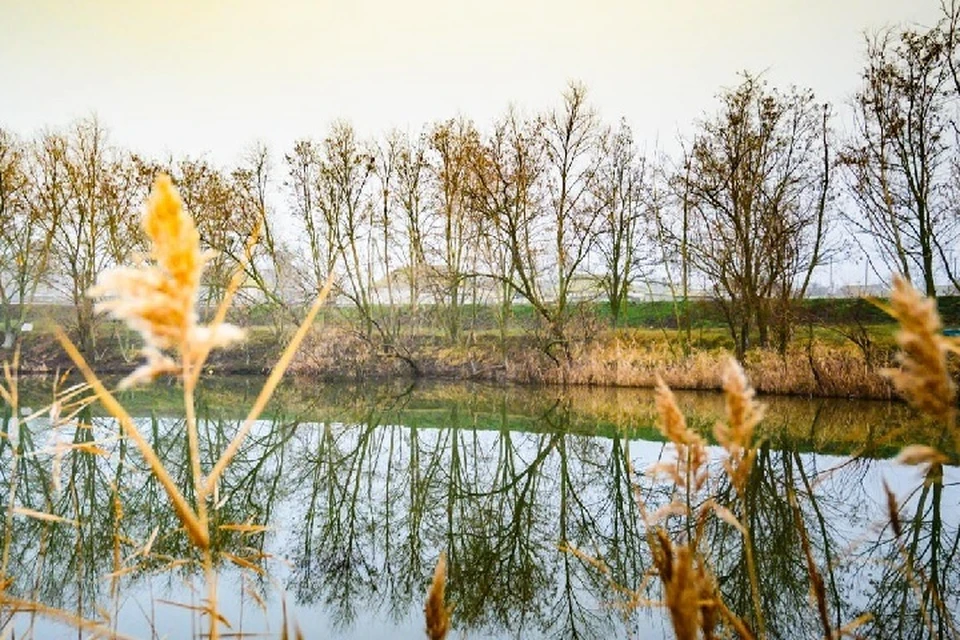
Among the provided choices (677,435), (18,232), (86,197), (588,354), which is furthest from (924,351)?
(18,232)

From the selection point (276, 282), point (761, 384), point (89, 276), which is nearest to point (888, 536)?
point (761, 384)

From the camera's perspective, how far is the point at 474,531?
5.78 metres

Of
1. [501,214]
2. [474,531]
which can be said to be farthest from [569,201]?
[474,531]

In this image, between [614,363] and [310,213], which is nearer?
[614,363]

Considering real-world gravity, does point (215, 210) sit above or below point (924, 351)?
above

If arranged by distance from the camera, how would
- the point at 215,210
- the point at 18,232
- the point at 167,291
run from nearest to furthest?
the point at 167,291
the point at 215,210
the point at 18,232

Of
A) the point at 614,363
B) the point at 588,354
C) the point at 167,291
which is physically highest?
the point at 167,291

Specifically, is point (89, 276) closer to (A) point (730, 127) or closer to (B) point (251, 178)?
(B) point (251, 178)

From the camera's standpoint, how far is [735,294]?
709 inches

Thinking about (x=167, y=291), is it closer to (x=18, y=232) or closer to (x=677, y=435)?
(x=677, y=435)

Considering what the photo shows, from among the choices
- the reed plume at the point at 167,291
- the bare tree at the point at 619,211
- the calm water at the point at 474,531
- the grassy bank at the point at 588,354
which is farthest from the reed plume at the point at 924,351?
the bare tree at the point at 619,211

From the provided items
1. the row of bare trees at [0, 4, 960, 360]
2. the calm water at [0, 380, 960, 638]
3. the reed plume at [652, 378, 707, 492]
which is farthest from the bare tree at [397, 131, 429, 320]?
the reed plume at [652, 378, 707, 492]

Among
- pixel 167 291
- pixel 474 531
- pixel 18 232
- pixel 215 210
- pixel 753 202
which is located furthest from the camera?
pixel 18 232

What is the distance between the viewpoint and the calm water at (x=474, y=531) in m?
3.96
